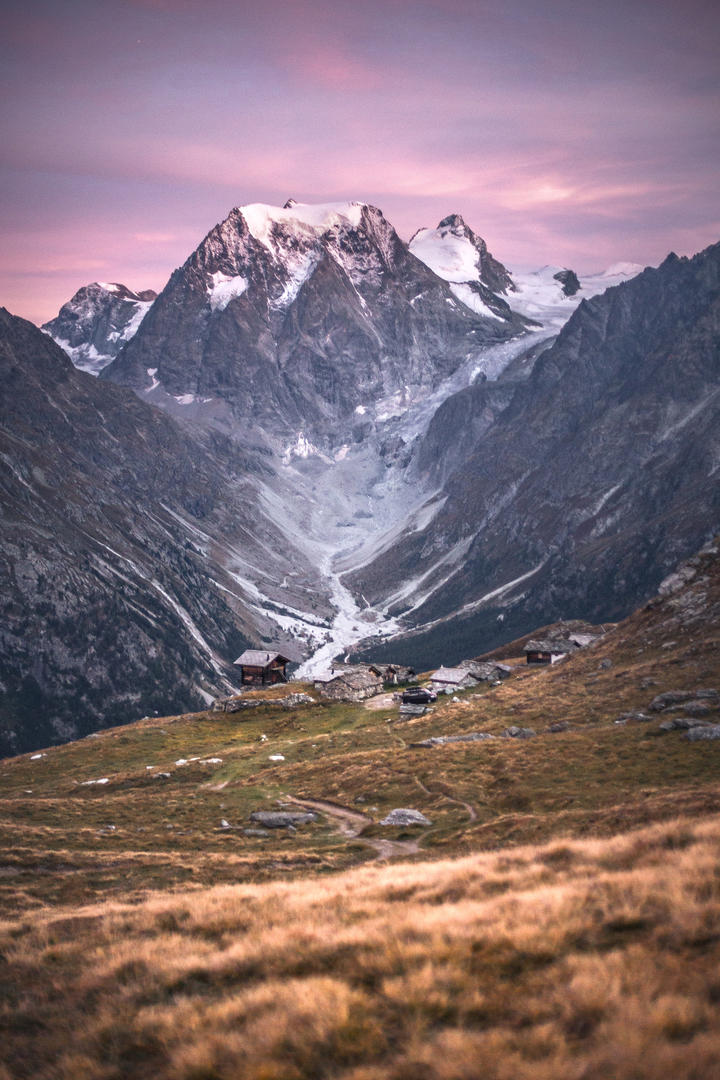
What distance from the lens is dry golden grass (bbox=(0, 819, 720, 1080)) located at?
837 cm

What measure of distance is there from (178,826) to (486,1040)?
125 feet

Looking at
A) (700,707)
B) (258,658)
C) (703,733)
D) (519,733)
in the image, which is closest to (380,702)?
(519,733)

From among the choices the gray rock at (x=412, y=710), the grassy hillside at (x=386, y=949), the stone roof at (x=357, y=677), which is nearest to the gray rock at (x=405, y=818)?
the grassy hillside at (x=386, y=949)

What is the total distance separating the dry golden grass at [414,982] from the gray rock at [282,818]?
25.4 m

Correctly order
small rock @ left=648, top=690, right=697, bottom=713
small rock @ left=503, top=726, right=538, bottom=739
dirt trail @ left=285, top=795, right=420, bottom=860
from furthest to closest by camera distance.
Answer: small rock @ left=503, top=726, right=538, bottom=739 → small rock @ left=648, top=690, right=697, bottom=713 → dirt trail @ left=285, top=795, right=420, bottom=860

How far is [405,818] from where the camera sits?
37.2 m

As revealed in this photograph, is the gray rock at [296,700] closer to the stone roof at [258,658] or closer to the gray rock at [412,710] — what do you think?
the gray rock at [412,710]

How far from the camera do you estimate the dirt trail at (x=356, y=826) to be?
31.5 meters

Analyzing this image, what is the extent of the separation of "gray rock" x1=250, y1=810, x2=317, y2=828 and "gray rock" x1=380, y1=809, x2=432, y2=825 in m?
5.76

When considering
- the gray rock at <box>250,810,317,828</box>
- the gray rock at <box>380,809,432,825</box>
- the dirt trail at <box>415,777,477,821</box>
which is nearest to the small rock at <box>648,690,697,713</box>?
the dirt trail at <box>415,777,477,821</box>

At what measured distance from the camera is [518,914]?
12.2 meters

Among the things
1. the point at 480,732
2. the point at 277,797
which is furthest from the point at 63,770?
the point at 480,732

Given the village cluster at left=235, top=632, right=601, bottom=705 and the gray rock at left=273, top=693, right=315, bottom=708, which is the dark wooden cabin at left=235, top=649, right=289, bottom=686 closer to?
the village cluster at left=235, top=632, right=601, bottom=705

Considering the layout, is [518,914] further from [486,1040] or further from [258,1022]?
[258,1022]
